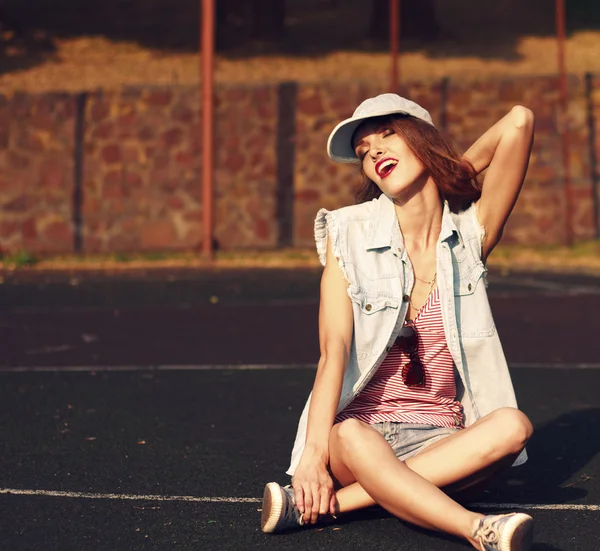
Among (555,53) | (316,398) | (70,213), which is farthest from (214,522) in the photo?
(555,53)

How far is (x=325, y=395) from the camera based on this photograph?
Answer: 4715mm

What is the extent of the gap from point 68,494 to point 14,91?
15739 mm

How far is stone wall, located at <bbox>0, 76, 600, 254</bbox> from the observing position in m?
A: 19.9

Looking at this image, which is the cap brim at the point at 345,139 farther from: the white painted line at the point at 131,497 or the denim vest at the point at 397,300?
the white painted line at the point at 131,497

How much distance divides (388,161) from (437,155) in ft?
0.62

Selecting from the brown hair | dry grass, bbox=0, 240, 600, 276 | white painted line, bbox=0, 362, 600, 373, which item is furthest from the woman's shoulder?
dry grass, bbox=0, 240, 600, 276

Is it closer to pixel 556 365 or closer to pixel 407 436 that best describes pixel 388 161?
pixel 407 436

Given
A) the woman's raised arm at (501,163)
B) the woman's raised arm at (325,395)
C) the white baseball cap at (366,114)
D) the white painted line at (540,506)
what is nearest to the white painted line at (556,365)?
the white painted line at (540,506)

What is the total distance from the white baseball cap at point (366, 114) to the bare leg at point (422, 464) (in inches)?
44.6

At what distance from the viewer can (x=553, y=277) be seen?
50.5 feet

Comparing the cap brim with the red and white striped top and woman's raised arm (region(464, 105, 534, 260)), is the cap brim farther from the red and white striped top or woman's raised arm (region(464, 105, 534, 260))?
the red and white striped top

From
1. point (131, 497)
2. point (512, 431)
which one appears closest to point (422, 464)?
point (512, 431)

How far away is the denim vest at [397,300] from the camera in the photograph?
4.86 meters

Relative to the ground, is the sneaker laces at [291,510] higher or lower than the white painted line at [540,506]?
higher
